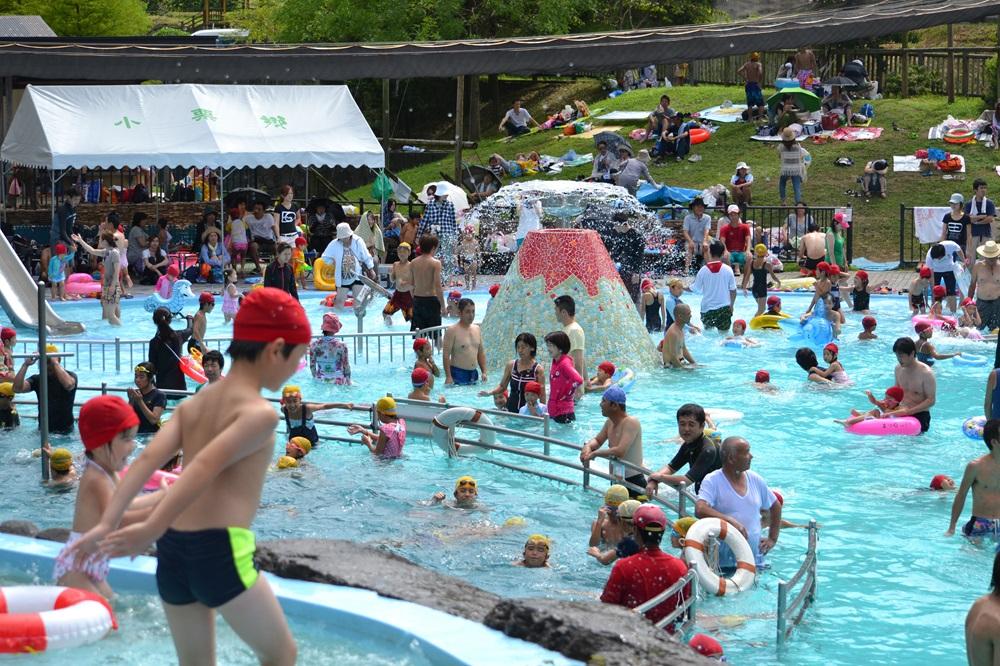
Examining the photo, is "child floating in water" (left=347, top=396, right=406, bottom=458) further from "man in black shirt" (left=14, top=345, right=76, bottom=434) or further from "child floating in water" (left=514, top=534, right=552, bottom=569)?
"child floating in water" (left=514, top=534, right=552, bottom=569)

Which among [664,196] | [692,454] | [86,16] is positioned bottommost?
[692,454]

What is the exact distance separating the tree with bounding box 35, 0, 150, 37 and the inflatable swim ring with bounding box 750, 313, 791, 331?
38172 mm

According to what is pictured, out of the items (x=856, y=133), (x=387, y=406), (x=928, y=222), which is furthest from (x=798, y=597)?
(x=856, y=133)

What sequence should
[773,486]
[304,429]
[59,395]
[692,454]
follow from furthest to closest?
[59,395] → [304,429] → [773,486] → [692,454]

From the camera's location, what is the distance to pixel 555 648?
22.3 ft

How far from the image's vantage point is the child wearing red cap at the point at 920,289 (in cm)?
2111

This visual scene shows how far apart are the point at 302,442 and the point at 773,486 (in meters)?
4.47

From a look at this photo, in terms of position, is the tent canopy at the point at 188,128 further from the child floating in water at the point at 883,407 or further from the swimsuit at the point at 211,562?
the swimsuit at the point at 211,562

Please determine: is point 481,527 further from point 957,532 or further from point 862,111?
point 862,111

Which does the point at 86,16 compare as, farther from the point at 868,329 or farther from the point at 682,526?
the point at 682,526

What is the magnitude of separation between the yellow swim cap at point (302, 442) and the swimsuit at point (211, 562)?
8161mm

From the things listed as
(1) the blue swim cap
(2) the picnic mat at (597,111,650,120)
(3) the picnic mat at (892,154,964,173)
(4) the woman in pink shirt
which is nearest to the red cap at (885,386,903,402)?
(4) the woman in pink shirt

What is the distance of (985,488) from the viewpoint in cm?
1047

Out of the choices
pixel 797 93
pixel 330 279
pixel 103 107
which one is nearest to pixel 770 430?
pixel 330 279
